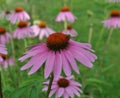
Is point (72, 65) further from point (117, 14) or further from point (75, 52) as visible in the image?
point (117, 14)

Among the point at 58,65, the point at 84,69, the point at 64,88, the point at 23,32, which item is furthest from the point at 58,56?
the point at 23,32

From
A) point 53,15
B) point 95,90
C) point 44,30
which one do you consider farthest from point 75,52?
point 53,15

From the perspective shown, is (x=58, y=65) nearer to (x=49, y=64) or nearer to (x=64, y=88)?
(x=49, y=64)

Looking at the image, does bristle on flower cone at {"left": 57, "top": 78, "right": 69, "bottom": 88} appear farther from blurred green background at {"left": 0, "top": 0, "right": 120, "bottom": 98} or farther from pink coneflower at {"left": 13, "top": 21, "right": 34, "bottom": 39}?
pink coneflower at {"left": 13, "top": 21, "right": 34, "bottom": 39}

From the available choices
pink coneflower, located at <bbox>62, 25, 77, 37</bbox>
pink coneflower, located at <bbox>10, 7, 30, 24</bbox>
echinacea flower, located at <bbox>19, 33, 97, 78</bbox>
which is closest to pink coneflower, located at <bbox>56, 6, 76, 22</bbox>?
pink coneflower, located at <bbox>62, 25, 77, 37</bbox>

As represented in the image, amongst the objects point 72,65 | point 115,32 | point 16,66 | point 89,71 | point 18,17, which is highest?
point 72,65

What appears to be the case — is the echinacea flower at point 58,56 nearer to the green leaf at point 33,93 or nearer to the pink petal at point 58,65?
the pink petal at point 58,65

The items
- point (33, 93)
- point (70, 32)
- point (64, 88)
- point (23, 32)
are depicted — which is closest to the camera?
point (33, 93)
